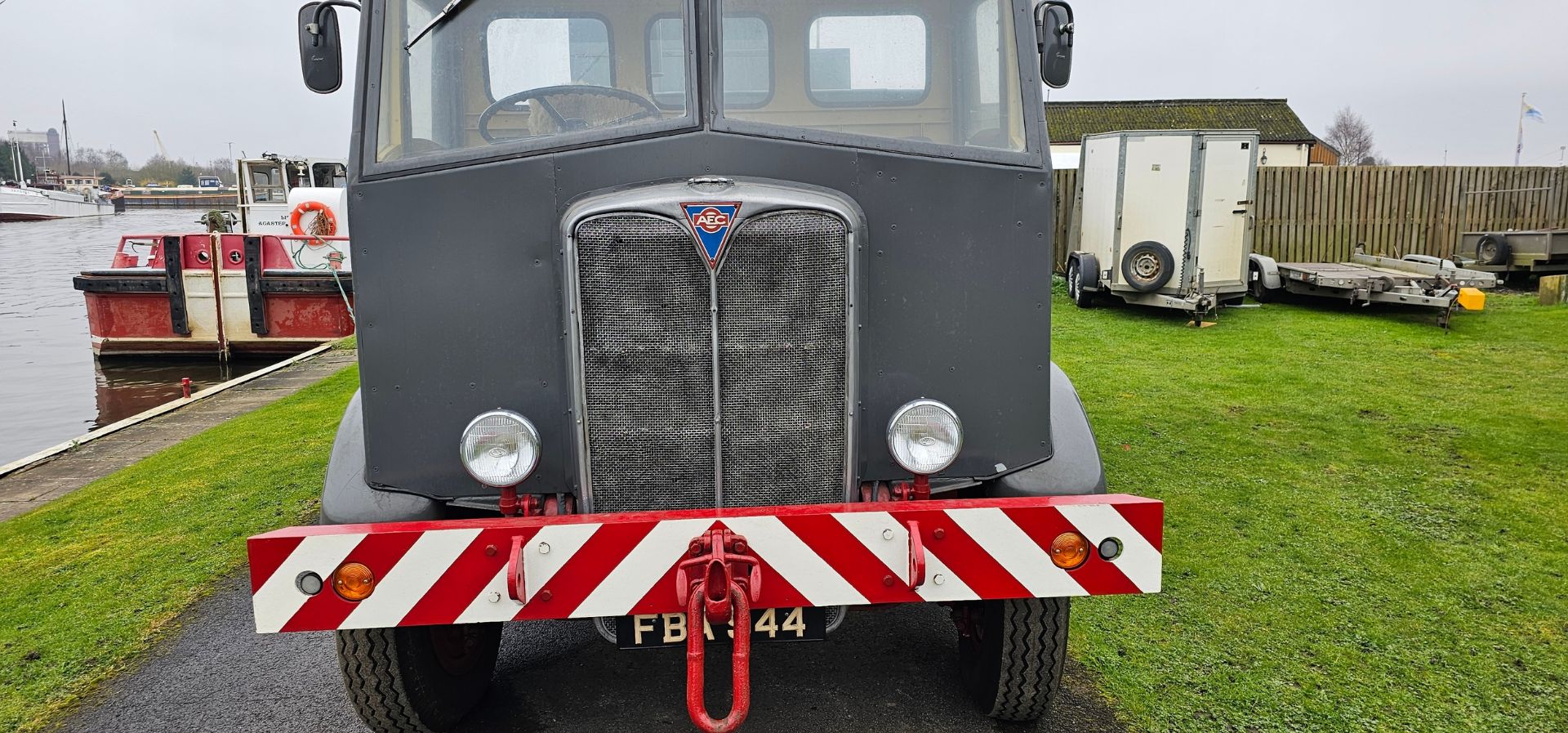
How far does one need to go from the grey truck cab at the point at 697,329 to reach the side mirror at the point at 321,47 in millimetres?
13

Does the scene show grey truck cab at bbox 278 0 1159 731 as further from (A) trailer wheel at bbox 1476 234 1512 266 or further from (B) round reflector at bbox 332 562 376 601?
(A) trailer wheel at bbox 1476 234 1512 266

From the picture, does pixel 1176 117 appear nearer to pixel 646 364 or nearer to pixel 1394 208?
pixel 1394 208

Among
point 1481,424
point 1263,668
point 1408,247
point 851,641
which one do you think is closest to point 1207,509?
point 1263,668

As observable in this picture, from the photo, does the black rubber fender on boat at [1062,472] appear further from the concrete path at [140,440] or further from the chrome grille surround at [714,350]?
the concrete path at [140,440]

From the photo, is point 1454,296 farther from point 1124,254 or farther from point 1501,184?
point 1501,184

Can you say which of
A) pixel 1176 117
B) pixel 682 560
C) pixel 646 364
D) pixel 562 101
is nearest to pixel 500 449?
pixel 646 364

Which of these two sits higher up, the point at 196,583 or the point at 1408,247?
the point at 1408,247

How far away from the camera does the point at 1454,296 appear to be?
1164 cm

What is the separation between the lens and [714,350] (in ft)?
9.73

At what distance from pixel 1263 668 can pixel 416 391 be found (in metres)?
3.11

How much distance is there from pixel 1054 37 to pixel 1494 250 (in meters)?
14.6

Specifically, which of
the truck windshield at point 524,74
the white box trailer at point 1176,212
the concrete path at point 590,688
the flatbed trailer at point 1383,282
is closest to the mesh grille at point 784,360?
the truck windshield at point 524,74

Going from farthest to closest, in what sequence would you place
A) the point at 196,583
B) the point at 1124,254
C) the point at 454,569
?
1. the point at 1124,254
2. the point at 196,583
3. the point at 454,569

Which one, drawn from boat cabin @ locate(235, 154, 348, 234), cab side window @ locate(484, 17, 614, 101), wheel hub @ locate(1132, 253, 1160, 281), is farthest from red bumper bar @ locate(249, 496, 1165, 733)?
boat cabin @ locate(235, 154, 348, 234)
